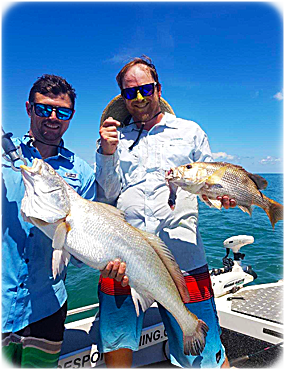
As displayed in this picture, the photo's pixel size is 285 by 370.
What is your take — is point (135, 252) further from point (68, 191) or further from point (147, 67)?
point (147, 67)

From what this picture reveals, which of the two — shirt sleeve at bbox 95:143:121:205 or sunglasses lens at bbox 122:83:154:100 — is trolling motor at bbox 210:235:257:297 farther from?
sunglasses lens at bbox 122:83:154:100

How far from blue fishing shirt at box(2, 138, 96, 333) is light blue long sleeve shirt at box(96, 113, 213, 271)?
0.78 m

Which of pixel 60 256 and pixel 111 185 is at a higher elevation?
pixel 111 185

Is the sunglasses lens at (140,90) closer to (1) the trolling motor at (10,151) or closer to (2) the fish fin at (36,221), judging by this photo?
(1) the trolling motor at (10,151)

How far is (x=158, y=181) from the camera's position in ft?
10.1

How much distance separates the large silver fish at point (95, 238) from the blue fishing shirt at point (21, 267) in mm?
262

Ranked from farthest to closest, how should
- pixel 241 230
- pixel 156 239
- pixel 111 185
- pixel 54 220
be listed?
pixel 241 230 → pixel 111 185 → pixel 156 239 → pixel 54 220

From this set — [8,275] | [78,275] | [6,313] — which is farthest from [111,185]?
[78,275]

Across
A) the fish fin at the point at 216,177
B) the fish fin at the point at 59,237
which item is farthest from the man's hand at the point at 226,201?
the fish fin at the point at 59,237

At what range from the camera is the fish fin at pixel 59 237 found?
2.30m

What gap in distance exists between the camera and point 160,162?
3139 millimetres

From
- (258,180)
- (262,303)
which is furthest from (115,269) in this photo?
(262,303)

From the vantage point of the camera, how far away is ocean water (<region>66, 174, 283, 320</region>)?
8938 millimetres

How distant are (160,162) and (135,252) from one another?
110 cm
